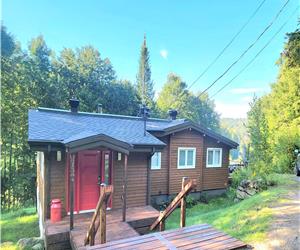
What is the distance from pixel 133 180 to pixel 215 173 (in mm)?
5479

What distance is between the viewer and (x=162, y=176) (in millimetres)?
9898

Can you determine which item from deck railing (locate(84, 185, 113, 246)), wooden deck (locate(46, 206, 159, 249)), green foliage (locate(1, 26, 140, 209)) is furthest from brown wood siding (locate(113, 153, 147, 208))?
green foliage (locate(1, 26, 140, 209))

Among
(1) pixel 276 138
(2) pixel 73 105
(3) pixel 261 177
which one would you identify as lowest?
(3) pixel 261 177

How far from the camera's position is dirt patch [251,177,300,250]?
3.64 m

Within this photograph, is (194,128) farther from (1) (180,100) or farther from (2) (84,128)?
(1) (180,100)

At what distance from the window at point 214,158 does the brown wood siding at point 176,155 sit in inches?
22.0

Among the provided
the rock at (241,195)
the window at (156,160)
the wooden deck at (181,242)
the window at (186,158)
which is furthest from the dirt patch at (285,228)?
the window at (156,160)

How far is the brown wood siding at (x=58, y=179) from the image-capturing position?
6387mm

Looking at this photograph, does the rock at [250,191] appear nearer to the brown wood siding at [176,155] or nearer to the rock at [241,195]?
the rock at [241,195]

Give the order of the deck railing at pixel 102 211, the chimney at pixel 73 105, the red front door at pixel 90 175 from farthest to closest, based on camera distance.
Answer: the chimney at pixel 73 105
the red front door at pixel 90 175
the deck railing at pixel 102 211

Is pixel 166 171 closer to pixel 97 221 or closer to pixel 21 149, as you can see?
pixel 97 221

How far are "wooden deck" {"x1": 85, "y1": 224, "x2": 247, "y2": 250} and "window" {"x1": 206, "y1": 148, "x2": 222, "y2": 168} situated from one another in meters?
7.50

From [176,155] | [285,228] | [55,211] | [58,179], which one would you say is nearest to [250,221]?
[285,228]

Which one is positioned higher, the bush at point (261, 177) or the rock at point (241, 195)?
the bush at point (261, 177)
